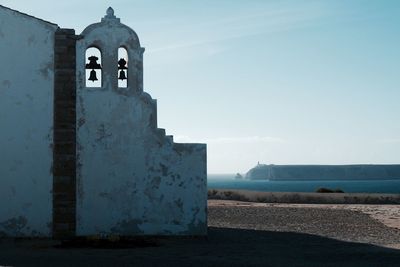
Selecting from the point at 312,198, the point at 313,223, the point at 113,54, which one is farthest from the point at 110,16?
the point at 312,198

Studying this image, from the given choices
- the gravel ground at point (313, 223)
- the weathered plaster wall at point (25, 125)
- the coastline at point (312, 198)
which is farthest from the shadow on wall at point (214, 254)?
the coastline at point (312, 198)

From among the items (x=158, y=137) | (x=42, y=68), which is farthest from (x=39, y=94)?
(x=158, y=137)

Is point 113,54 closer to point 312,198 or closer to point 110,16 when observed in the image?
point 110,16

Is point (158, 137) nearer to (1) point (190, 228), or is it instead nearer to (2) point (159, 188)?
(2) point (159, 188)

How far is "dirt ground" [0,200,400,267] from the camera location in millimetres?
14047

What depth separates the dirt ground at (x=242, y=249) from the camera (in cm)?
1405

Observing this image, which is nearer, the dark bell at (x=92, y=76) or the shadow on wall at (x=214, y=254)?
the shadow on wall at (x=214, y=254)

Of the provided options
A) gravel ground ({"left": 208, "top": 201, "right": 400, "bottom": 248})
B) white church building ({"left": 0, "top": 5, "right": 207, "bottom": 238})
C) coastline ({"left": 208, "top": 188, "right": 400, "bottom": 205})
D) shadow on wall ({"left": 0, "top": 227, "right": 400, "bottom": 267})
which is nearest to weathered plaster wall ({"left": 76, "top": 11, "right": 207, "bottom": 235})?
white church building ({"left": 0, "top": 5, "right": 207, "bottom": 238})

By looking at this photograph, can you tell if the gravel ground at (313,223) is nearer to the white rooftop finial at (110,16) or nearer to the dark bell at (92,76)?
the dark bell at (92,76)

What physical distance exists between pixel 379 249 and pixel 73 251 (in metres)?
7.45

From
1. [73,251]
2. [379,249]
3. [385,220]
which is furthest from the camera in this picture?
[385,220]

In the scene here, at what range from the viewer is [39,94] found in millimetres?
18719

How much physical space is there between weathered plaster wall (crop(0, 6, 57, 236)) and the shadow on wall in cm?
91

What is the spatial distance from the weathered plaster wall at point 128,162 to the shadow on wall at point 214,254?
1.04 meters
